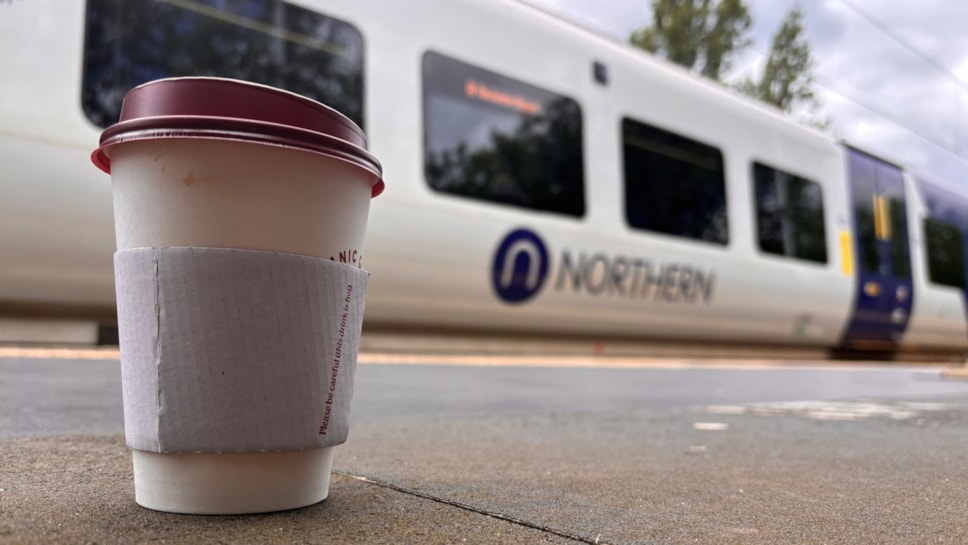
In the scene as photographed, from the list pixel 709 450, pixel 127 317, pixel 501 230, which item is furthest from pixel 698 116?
pixel 127 317

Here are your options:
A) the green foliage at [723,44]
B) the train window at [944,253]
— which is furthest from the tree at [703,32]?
the train window at [944,253]

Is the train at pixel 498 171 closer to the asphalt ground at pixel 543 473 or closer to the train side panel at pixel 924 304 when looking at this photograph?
the asphalt ground at pixel 543 473

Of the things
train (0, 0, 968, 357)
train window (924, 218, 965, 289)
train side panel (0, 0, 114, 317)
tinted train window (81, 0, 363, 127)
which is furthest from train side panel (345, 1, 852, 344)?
train window (924, 218, 965, 289)

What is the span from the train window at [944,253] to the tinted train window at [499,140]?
5.36 meters

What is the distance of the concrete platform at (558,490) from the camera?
110 cm

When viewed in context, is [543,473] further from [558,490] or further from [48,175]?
[48,175]

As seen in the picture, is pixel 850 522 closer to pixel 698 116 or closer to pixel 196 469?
pixel 196 469

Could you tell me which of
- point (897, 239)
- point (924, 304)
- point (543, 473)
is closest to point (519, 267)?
point (543, 473)

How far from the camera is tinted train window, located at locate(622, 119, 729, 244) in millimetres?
5098

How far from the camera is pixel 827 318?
6.57m

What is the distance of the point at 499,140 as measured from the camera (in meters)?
4.47

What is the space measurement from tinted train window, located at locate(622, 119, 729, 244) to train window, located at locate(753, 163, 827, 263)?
52cm

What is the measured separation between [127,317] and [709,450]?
5.10 ft

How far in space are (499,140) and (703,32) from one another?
12.5 metres
